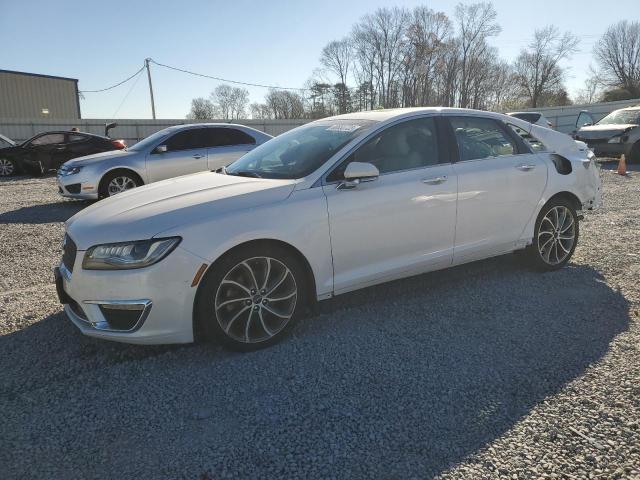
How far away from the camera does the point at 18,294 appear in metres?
4.56

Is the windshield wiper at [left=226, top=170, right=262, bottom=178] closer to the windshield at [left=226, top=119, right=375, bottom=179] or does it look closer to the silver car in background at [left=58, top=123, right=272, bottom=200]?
the windshield at [left=226, top=119, right=375, bottom=179]

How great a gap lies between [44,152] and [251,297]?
14296mm

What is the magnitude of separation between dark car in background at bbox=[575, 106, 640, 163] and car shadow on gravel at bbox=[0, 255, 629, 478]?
1298 cm

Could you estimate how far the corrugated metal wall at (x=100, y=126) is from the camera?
22672 mm

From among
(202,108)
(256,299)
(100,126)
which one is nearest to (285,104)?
(202,108)

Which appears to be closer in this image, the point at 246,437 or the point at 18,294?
the point at 246,437


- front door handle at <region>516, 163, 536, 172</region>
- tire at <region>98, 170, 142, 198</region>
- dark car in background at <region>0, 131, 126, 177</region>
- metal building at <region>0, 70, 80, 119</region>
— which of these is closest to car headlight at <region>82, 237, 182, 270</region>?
front door handle at <region>516, 163, 536, 172</region>

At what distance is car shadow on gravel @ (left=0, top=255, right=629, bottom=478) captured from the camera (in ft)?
7.64

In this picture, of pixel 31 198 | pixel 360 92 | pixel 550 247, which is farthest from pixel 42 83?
pixel 550 247

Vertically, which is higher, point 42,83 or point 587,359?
point 42,83

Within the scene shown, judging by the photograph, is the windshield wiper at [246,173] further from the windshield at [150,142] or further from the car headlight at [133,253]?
the windshield at [150,142]

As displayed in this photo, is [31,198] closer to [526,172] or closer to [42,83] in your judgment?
[526,172]

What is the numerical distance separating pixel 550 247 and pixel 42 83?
40201 millimetres

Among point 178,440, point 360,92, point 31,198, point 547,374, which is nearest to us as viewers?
point 178,440
